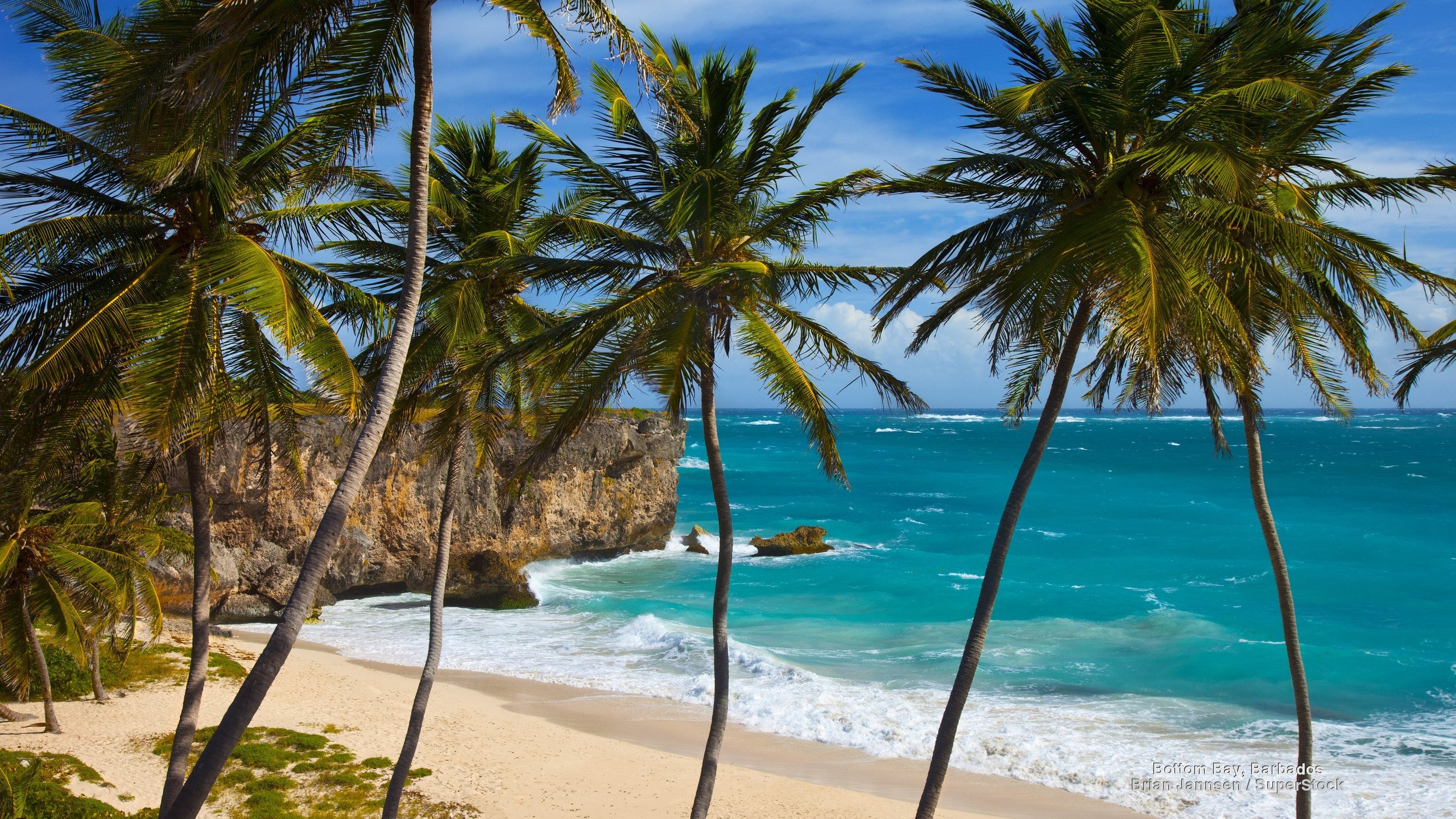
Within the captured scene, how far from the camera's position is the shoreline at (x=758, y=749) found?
44.0ft

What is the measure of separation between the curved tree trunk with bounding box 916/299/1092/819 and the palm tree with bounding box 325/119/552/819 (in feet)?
18.1

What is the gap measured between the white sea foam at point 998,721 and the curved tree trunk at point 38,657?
740 cm

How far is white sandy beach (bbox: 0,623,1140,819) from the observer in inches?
508

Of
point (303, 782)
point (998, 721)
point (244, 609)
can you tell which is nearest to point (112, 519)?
point (303, 782)

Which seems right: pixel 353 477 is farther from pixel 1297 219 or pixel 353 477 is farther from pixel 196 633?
pixel 1297 219

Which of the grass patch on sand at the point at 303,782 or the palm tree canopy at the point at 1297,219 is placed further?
the grass patch on sand at the point at 303,782

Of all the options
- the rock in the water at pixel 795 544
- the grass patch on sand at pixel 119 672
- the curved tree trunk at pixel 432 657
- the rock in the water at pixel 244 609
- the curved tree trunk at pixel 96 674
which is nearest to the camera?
the curved tree trunk at pixel 432 657

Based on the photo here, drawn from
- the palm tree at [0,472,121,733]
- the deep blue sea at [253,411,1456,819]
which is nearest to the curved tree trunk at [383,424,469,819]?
the palm tree at [0,472,121,733]

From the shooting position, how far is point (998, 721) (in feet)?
56.4

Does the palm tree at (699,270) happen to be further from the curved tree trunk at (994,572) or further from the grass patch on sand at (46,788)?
the grass patch on sand at (46,788)

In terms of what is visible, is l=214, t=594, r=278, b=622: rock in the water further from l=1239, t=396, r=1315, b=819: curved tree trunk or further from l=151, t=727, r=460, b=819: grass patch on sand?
l=1239, t=396, r=1315, b=819: curved tree trunk

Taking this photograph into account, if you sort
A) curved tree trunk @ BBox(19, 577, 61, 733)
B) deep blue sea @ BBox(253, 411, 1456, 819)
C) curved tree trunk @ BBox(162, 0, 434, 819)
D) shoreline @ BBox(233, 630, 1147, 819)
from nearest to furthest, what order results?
curved tree trunk @ BBox(162, 0, 434, 819)
curved tree trunk @ BBox(19, 577, 61, 733)
shoreline @ BBox(233, 630, 1147, 819)
deep blue sea @ BBox(253, 411, 1456, 819)

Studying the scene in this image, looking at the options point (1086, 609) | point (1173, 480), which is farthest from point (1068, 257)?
point (1173, 480)

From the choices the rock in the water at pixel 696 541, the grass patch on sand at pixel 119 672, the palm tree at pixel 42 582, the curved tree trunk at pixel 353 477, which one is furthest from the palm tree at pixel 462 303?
the rock in the water at pixel 696 541
